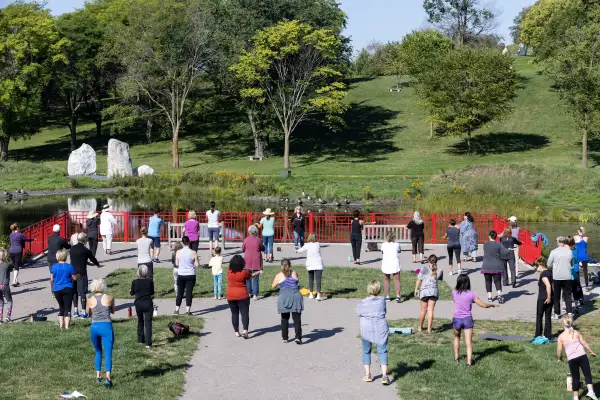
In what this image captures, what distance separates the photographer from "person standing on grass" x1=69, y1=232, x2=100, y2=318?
57.5 feet

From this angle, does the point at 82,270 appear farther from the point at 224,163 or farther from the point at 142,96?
the point at 142,96

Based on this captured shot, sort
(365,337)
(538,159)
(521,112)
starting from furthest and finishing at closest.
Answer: (521,112) < (538,159) < (365,337)

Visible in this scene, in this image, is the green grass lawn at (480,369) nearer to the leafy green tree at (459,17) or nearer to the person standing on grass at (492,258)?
the person standing on grass at (492,258)

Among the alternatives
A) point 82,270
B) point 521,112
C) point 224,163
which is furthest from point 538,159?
A: point 82,270

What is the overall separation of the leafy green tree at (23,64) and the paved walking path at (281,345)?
49.4m

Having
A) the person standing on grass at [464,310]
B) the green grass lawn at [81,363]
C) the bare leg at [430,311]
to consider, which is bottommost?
the green grass lawn at [81,363]

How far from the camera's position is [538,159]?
65.0m

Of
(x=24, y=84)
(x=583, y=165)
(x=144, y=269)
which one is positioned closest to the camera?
(x=144, y=269)

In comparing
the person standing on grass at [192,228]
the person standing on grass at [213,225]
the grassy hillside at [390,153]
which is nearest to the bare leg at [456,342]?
the person standing on grass at [192,228]

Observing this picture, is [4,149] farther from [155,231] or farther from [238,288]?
[238,288]

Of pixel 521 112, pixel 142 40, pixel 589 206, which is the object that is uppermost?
pixel 142 40

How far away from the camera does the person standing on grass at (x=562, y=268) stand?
1662 cm

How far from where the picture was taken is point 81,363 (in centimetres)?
1384

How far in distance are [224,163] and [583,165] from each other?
29.7 meters
